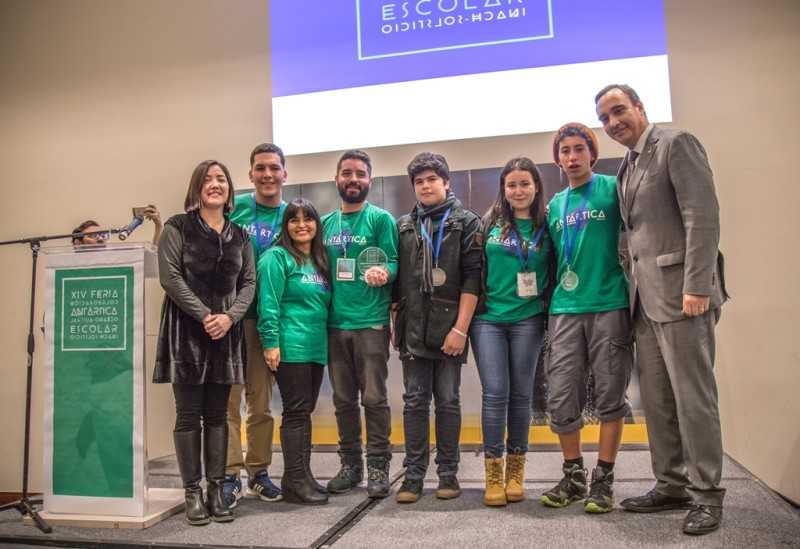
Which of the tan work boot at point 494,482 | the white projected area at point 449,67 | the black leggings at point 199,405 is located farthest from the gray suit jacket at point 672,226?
the black leggings at point 199,405

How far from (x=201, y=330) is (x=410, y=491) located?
3.54 ft

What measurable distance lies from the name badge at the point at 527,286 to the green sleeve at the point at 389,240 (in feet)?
1.83

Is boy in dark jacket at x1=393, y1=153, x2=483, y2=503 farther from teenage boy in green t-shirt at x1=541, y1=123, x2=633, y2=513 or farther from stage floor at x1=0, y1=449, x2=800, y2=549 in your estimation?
teenage boy in green t-shirt at x1=541, y1=123, x2=633, y2=513

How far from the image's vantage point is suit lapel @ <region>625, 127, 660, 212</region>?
2.12 metres

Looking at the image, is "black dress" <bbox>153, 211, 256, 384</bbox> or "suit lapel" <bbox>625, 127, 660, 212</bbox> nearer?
"suit lapel" <bbox>625, 127, 660, 212</bbox>

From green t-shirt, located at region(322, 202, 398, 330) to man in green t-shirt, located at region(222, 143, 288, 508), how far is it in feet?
1.00

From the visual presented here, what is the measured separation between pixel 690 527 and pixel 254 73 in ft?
12.1

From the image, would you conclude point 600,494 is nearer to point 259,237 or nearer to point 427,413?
point 427,413

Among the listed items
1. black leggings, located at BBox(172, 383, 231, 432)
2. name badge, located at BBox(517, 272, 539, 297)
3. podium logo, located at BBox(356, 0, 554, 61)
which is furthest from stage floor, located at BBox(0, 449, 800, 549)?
podium logo, located at BBox(356, 0, 554, 61)

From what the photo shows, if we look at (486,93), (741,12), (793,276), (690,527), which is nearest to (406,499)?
(690,527)

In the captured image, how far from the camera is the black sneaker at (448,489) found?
239 centimetres

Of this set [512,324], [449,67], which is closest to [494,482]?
[512,324]

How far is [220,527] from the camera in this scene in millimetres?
2189

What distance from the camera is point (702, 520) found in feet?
6.18
